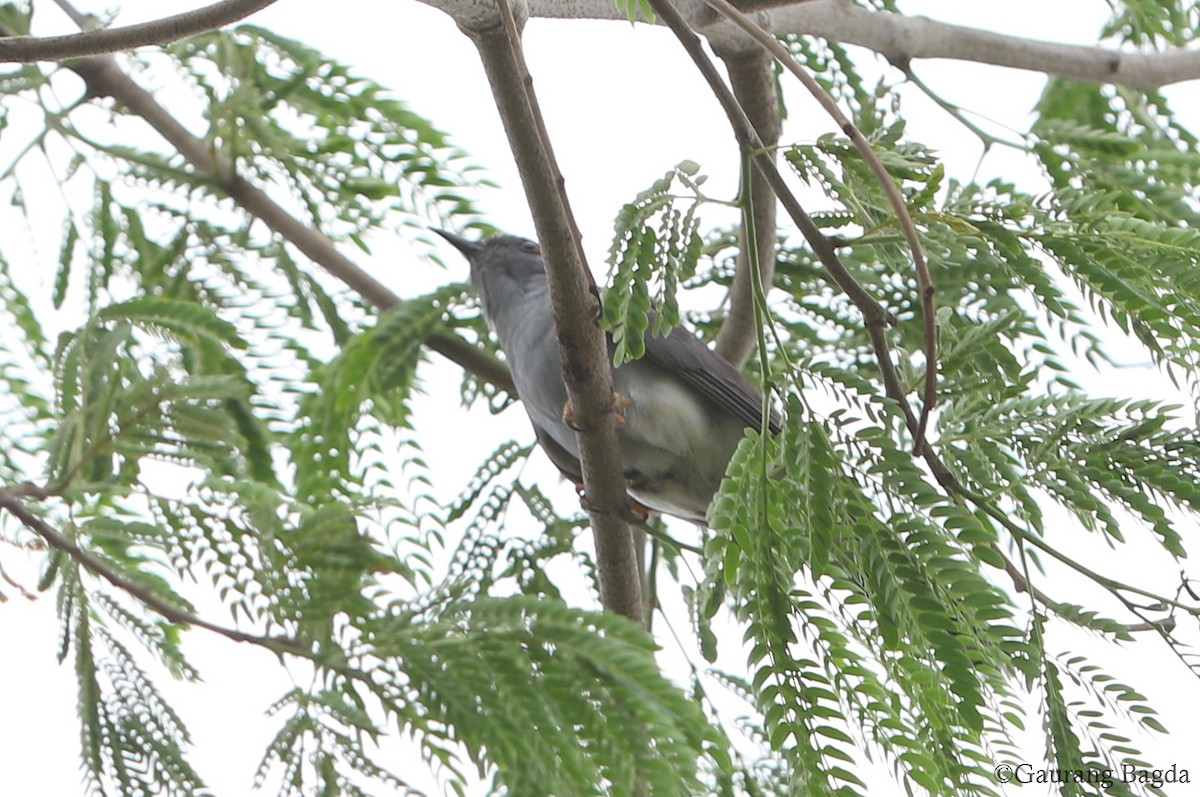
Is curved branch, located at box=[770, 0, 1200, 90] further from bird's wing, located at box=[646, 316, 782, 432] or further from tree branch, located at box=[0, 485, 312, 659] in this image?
tree branch, located at box=[0, 485, 312, 659]

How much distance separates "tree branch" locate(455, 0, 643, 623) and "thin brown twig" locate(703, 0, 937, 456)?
1.06 feet

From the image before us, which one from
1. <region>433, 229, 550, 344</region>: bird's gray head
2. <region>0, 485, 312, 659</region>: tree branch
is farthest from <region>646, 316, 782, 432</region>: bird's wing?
<region>0, 485, 312, 659</region>: tree branch

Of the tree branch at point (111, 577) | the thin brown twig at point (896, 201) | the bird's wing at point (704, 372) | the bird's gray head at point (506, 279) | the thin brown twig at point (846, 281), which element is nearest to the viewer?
the thin brown twig at point (896, 201)

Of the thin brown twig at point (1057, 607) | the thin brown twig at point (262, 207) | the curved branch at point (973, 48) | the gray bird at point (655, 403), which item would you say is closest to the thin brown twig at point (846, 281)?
the thin brown twig at point (1057, 607)

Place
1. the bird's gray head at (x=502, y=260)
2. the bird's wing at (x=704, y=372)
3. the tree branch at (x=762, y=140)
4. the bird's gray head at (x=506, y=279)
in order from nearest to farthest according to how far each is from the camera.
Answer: the tree branch at (x=762, y=140)
the bird's wing at (x=704, y=372)
the bird's gray head at (x=506, y=279)
the bird's gray head at (x=502, y=260)

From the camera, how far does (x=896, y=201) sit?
1.44 meters

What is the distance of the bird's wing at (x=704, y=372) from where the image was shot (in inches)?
131

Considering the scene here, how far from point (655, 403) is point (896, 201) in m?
2.04

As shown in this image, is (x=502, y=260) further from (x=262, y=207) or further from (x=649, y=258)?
(x=649, y=258)

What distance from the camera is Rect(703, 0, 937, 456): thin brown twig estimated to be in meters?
1.44

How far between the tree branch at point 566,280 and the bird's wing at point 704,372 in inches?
21.9

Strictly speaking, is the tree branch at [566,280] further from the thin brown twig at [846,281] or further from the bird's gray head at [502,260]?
the bird's gray head at [502,260]

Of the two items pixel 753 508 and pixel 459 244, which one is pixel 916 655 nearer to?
pixel 753 508

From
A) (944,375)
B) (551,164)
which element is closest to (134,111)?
(551,164)
